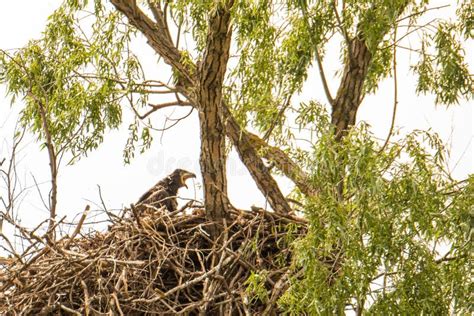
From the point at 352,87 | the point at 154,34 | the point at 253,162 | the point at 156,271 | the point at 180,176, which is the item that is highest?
the point at 154,34

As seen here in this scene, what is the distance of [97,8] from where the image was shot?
594 inches

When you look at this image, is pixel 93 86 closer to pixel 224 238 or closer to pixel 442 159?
pixel 224 238

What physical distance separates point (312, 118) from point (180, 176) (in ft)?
6.10

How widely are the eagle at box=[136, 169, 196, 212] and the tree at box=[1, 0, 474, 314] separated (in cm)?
69

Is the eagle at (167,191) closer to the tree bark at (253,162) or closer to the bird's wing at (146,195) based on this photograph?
the bird's wing at (146,195)

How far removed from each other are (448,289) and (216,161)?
101 inches

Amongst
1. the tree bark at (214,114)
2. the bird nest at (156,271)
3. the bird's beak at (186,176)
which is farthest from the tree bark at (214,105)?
the bird's beak at (186,176)

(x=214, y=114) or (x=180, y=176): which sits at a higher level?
(x=180, y=176)

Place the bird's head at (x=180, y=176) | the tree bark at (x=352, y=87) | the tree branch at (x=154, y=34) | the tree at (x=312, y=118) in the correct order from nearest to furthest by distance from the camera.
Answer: the tree at (x=312, y=118) → the tree bark at (x=352, y=87) → the bird's head at (x=180, y=176) → the tree branch at (x=154, y=34)

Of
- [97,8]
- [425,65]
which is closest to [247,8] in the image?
[425,65]

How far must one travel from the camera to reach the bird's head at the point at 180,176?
510 inches

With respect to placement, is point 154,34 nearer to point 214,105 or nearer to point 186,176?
point 186,176

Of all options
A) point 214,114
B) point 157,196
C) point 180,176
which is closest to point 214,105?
point 214,114

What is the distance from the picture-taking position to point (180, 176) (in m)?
13.0
